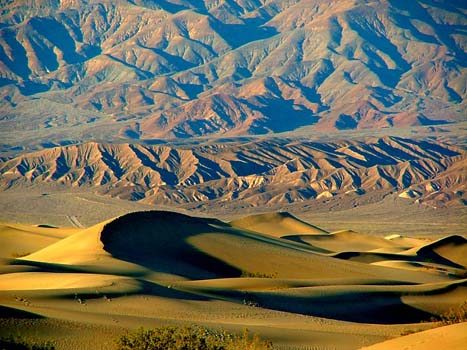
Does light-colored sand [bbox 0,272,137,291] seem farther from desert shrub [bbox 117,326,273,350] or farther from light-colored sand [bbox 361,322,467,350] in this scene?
light-colored sand [bbox 361,322,467,350]

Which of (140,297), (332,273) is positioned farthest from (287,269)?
(140,297)

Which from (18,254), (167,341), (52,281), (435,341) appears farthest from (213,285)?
(18,254)

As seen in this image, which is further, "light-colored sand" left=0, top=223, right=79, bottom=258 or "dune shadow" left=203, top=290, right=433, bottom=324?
"light-colored sand" left=0, top=223, right=79, bottom=258

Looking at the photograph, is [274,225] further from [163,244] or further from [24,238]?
[163,244]

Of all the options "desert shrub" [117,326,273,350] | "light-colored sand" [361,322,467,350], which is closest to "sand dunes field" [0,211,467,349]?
"light-colored sand" [361,322,467,350]

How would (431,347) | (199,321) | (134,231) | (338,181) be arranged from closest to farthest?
(431,347) < (199,321) < (134,231) < (338,181)

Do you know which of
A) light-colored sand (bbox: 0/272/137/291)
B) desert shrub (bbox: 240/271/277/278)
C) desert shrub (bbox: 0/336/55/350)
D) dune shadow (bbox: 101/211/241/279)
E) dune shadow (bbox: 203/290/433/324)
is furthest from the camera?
dune shadow (bbox: 101/211/241/279)

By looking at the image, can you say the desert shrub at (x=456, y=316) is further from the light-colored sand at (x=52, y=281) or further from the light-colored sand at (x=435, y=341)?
the light-colored sand at (x=52, y=281)

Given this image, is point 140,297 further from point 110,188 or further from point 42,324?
point 110,188
